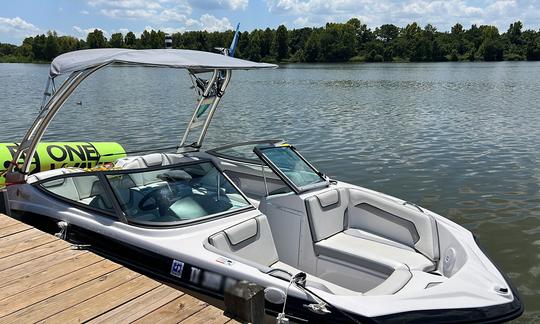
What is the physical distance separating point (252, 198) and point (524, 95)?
75.8 feet

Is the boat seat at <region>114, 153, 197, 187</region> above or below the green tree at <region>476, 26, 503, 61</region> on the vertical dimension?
below

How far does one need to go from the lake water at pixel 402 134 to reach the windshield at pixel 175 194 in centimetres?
360

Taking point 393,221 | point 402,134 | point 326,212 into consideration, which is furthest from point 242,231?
point 402,134

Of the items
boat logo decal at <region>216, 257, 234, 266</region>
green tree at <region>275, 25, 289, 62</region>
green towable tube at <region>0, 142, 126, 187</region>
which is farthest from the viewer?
green tree at <region>275, 25, 289, 62</region>

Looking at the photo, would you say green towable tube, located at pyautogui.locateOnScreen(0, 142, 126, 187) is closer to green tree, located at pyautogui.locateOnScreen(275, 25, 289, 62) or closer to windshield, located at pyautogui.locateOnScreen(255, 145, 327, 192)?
windshield, located at pyautogui.locateOnScreen(255, 145, 327, 192)

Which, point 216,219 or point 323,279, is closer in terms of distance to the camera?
point 216,219

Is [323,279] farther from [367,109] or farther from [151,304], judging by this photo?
[367,109]

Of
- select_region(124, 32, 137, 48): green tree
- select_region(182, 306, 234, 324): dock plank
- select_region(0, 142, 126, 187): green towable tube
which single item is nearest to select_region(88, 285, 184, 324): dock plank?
select_region(182, 306, 234, 324): dock plank

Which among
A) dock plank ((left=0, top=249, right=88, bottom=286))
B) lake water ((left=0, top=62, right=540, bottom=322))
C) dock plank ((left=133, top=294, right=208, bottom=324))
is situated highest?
dock plank ((left=0, top=249, right=88, bottom=286))

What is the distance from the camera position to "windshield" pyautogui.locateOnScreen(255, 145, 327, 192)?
5070 millimetres

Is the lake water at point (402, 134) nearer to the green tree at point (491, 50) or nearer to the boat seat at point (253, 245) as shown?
the boat seat at point (253, 245)

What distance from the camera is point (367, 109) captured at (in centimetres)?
2023

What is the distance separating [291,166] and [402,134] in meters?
10.2

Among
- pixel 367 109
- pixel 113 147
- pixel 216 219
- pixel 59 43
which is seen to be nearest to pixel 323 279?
pixel 216 219
